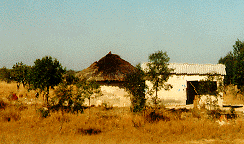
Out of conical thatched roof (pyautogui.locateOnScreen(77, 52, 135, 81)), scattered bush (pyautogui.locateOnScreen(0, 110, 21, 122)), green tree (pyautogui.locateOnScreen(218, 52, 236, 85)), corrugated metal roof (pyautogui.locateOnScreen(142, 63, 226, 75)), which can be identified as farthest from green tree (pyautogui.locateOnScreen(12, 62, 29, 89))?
green tree (pyautogui.locateOnScreen(218, 52, 236, 85))

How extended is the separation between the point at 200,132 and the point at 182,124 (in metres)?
1.71

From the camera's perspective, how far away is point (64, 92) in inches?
476

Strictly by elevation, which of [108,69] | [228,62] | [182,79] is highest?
[228,62]

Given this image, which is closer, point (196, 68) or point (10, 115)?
point (10, 115)

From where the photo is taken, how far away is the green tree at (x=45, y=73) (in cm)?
1886

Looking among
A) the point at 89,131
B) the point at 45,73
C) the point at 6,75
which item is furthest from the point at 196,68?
the point at 6,75

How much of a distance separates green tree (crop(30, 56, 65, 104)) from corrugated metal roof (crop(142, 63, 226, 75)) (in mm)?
9773

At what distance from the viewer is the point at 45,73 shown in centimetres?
1886

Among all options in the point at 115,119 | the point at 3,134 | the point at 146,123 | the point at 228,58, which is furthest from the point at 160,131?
the point at 228,58

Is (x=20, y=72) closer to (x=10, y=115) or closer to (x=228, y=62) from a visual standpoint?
(x=10, y=115)

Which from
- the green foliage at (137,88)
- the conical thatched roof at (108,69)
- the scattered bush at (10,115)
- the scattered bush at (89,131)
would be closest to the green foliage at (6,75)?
the conical thatched roof at (108,69)

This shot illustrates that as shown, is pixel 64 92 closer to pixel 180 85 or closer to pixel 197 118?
pixel 197 118

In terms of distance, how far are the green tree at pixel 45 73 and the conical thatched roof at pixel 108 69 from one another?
13.6 ft

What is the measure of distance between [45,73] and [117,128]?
8863mm
